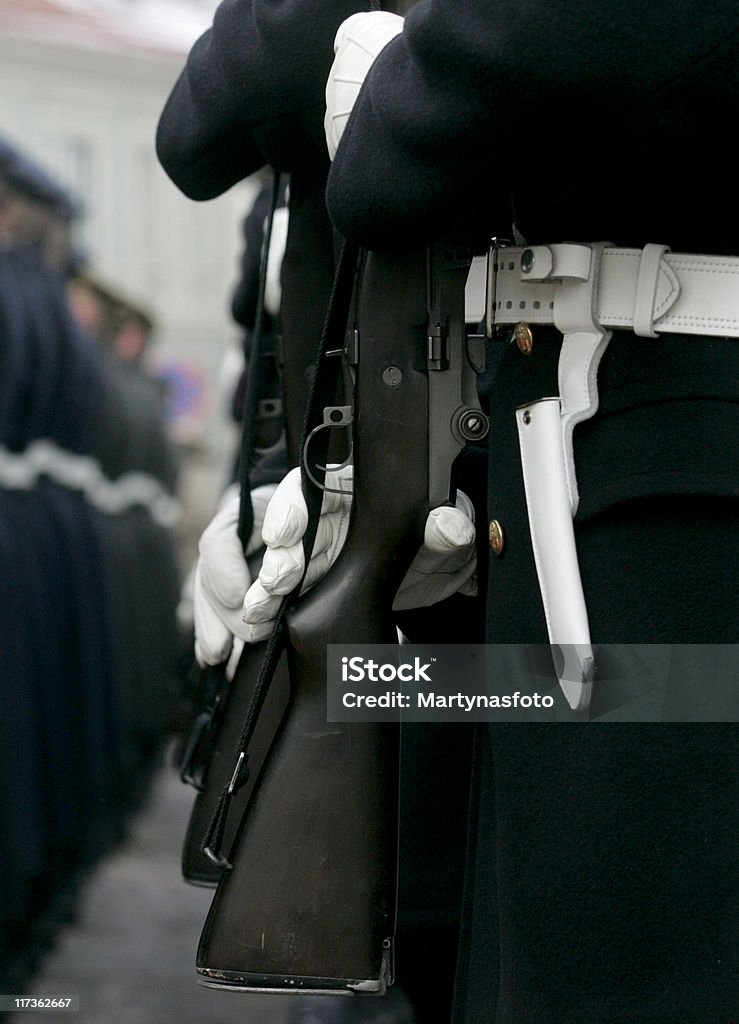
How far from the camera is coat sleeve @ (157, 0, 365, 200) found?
1936 mm

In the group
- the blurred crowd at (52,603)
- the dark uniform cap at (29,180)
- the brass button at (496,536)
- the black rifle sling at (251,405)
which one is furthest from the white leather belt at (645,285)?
the dark uniform cap at (29,180)

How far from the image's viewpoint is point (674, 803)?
1542 millimetres

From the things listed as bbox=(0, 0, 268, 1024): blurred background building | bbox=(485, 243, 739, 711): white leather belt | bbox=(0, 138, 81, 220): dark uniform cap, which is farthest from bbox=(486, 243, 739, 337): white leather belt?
bbox=(0, 138, 81, 220): dark uniform cap

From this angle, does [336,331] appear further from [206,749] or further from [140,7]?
[140,7]

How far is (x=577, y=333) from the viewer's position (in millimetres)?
1617

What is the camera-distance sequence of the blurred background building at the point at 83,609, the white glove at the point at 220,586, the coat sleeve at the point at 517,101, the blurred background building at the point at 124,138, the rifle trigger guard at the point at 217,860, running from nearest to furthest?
the coat sleeve at the point at 517,101 → the rifle trigger guard at the point at 217,860 → the white glove at the point at 220,586 → the blurred background building at the point at 83,609 → the blurred background building at the point at 124,138

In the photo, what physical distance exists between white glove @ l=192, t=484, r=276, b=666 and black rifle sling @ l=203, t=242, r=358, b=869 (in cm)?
20

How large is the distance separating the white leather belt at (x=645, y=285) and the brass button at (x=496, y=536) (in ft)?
0.72

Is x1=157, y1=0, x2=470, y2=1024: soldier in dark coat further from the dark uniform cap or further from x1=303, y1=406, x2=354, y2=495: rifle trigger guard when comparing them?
the dark uniform cap

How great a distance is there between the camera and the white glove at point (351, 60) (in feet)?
5.65

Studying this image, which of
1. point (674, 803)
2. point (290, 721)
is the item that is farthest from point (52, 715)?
point (674, 803)

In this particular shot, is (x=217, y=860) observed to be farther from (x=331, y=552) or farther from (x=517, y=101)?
(x=517, y=101)

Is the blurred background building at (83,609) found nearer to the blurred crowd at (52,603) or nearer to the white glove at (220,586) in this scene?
the blurred crowd at (52,603)

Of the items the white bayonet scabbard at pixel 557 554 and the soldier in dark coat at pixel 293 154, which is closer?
the white bayonet scabbard at pixel 557 554
